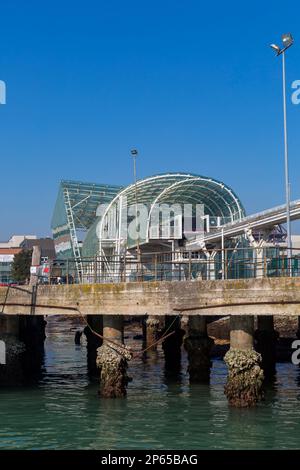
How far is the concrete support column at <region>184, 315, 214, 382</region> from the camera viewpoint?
31906mm

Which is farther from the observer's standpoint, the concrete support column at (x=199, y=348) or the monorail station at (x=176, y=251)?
the concrete support column at (x=199, y=348)

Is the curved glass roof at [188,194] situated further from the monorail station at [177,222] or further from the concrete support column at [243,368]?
the concrete support column at [243,368]

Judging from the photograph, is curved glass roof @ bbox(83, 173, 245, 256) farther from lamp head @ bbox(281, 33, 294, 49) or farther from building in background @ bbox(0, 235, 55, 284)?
building in background @ bbox(0, 235, 55, 284)

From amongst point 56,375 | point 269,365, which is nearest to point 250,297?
point 269,365

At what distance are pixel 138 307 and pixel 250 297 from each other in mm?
4800

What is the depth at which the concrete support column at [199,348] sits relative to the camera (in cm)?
3191

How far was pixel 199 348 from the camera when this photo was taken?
31.9 meters

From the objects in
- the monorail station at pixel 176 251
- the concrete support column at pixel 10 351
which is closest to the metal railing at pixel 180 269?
the monorail station at pixel 176 251

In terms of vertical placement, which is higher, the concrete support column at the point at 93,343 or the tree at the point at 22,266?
the tree at the point at 22,266

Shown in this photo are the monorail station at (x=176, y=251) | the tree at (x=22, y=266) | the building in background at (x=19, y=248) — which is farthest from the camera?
the building in background at (x=19, y=248)

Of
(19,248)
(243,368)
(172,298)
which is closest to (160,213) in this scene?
(172,298)

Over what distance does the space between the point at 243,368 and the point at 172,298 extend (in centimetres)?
403

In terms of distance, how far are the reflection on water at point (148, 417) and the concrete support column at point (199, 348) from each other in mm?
743
